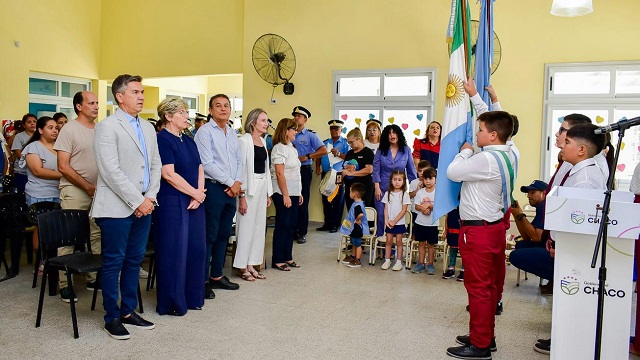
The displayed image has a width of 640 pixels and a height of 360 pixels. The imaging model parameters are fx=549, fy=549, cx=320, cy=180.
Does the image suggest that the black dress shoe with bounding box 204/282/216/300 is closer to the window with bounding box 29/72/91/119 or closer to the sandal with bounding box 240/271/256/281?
the sandal with bounding box 240/271/256/281

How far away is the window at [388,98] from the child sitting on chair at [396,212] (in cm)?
247

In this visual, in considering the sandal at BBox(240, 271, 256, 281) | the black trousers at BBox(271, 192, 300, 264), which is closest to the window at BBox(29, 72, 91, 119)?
the black trousers at BBox(271, 192, 300, 264)

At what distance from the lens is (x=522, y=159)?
745 centimetres

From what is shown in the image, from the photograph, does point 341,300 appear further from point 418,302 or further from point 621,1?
point 621,1

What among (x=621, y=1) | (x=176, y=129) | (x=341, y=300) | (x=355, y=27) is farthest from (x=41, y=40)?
(x=621, y=1)

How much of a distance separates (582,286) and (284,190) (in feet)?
10.3

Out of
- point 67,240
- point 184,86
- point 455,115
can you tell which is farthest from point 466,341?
point 184,86

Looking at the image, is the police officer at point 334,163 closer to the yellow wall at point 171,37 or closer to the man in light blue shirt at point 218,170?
the yellow wall at point 171,37

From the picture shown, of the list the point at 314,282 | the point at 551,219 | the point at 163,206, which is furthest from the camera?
the point at 314,282

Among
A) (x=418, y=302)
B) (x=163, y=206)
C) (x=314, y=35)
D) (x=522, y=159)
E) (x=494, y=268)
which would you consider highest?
(x=314, y=35)

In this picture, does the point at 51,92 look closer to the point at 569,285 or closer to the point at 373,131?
the point at 373,131

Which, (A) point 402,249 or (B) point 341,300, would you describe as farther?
(A) point 402,249

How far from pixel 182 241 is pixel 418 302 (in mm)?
2028

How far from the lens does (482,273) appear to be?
10.9ft
